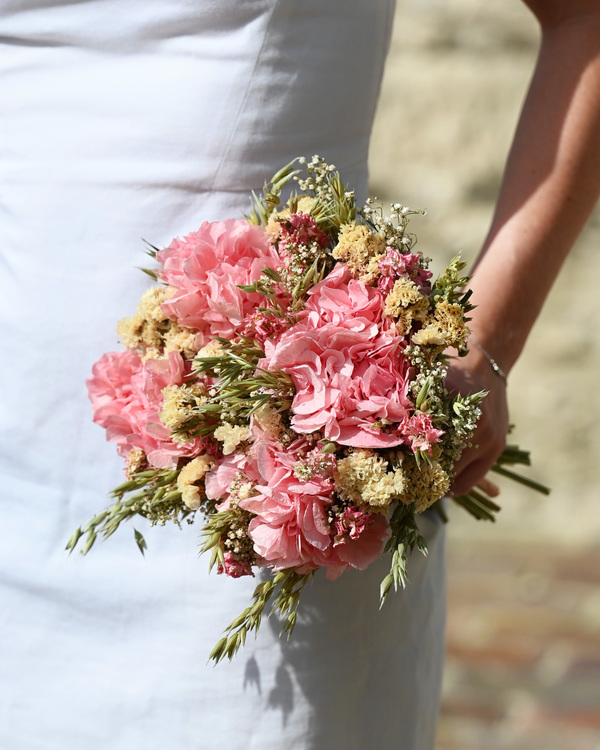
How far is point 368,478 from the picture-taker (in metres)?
Result: 0.81

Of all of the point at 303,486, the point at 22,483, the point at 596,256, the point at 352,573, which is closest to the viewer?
the point at 303,486

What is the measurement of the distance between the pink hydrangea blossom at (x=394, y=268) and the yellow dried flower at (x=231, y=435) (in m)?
0.21

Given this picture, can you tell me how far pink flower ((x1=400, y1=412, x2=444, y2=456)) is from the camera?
0.80 meters

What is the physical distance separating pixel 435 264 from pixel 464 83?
3.50ft

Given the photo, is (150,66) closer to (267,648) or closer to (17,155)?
(17,155)

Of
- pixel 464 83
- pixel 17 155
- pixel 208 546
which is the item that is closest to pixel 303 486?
pixel 208 546

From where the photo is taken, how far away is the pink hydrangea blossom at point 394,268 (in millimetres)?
854

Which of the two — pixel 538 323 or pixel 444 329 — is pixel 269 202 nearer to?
pixel 444 329

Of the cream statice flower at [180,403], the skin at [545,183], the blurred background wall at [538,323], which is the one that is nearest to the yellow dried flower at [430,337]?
the cream statice flower at [180,403]

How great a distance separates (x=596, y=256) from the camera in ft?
15.3

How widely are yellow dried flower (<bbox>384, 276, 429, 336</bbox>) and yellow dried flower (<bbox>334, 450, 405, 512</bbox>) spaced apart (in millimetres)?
138

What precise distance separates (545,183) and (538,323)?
3.71 m

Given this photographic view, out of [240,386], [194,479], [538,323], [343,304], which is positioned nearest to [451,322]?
[343,304]

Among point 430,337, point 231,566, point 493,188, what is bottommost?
point 231,566
